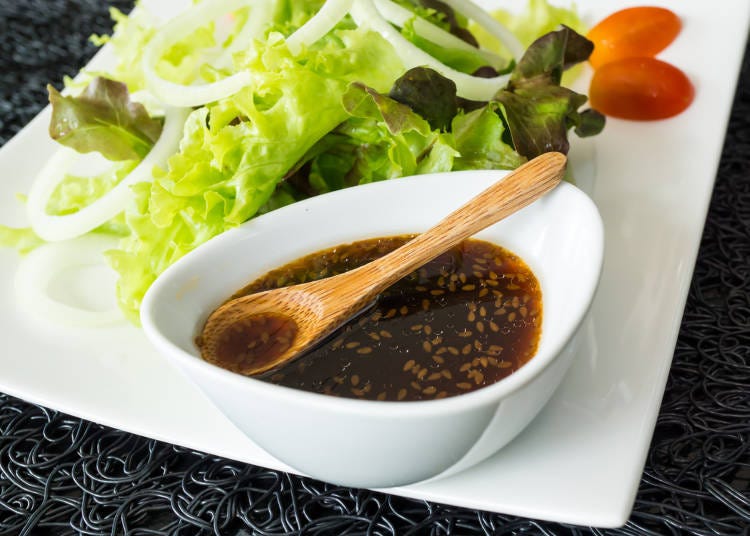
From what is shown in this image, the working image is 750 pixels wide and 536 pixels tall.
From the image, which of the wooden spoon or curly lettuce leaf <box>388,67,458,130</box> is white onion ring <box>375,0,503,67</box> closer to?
curly lettuce leaf <box>388,67,458,130</box>

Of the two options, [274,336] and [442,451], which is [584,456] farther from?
[274,336]

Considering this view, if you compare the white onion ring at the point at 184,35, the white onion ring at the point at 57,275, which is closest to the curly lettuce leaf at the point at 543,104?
the white onion ring at the point at 184,35

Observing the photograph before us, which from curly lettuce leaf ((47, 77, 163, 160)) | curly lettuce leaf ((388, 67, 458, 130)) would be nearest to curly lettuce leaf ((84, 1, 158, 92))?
curly lettuce leaf ((47, 77, 163, 160))

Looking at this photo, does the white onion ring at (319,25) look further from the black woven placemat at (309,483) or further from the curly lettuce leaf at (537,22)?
the black woven placemat at (309,483)

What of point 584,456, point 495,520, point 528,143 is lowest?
point 495,520

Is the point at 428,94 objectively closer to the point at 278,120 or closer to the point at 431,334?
the point at 278,120

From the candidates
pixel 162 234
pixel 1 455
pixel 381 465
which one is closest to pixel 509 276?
pixel 381 465
